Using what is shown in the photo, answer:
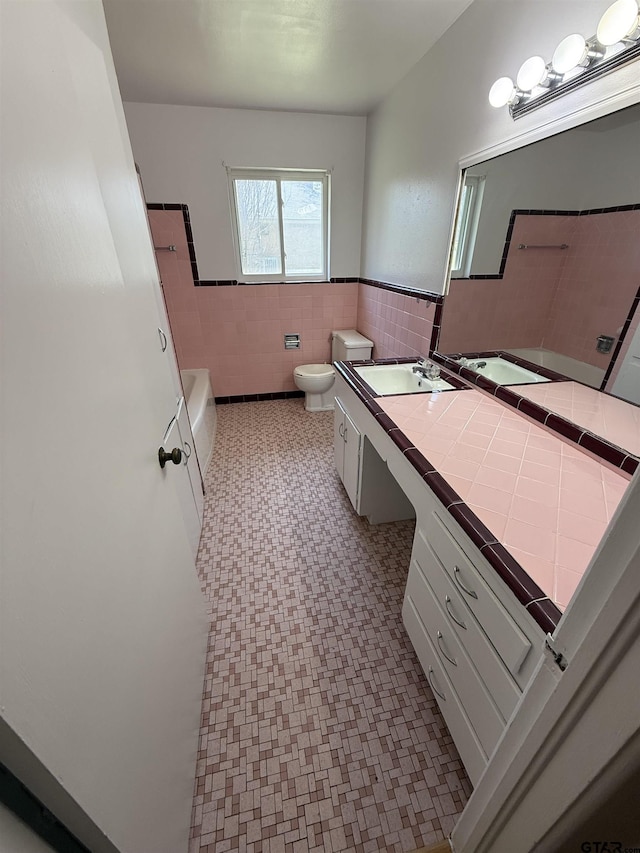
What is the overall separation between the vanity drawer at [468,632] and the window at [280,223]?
9.29ft

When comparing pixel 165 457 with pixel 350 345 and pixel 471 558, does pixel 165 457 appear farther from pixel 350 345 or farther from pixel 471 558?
pixel 350 345

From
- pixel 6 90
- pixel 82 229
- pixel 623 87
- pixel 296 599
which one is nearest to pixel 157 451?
pixel 82 229

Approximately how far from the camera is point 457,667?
976mm

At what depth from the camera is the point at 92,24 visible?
0.97 metres

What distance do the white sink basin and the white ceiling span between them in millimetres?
1577

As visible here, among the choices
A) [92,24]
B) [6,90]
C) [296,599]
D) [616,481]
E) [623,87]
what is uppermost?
[92,24]

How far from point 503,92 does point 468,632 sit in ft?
6.44

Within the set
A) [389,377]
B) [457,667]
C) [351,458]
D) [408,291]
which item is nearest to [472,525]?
[457,667]

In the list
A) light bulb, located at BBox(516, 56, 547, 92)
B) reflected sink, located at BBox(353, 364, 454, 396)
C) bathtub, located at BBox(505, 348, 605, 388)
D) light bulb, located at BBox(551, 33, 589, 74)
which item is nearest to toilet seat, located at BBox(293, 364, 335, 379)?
reflected sink, located at BBox(353, 364, 454, 396)

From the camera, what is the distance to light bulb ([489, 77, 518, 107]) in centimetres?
131

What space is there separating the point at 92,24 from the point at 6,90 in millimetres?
921

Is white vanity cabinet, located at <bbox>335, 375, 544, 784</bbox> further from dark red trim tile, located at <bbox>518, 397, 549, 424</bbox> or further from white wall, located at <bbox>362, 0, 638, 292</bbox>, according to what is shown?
white wall, located at <bbox>362, 0, 638, 292</bbox>

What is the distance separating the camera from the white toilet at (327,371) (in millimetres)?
2986

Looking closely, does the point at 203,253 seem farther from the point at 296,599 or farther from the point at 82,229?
the point at 296,599
